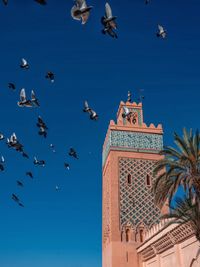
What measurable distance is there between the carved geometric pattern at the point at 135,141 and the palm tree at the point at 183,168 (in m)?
12.4

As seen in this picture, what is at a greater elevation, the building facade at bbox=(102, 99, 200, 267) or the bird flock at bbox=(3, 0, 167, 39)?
the building facade at bbox=(102, 99, 200, 267)

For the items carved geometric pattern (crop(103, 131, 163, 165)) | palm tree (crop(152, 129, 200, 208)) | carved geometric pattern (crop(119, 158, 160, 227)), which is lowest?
palm tree (crop(152, 129, 200, 208))

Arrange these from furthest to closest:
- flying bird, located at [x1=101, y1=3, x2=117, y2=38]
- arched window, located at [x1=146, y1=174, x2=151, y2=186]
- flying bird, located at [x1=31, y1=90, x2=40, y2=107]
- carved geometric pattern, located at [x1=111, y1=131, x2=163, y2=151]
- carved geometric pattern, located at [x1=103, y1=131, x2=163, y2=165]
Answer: carved geometric pattern, located at [x1=111, y1=131, x2=163, y2=151]
carved geometric pattern, located at [x1=103, y1=131, x2=163, y2=165]
arched window, located at [x1=146, y1=174, x2=151, y2=186]
flying bird, located at [x1=31, y1=90, x2=40, y2=107]
flying bird, located at [x1=101, y1=3, x2=117, y2=38]

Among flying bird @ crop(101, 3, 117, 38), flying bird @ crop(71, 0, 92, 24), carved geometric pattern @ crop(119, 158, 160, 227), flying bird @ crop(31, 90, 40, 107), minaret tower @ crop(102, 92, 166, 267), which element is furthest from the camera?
carved geometric pattern @ crop(119, 158, 160, 227)

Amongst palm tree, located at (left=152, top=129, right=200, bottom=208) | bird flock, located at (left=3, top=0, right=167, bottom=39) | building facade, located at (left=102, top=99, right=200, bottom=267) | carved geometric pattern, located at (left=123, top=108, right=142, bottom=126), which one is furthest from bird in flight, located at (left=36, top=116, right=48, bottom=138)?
carved geometric pattern, located at (left=123, top=108, right=142, bottom=126)

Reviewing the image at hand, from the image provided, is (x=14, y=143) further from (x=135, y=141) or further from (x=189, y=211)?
(x=135, y=141)

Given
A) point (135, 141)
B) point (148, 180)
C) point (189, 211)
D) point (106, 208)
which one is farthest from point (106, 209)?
point (189, 211)

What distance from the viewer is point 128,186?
26.5 metres

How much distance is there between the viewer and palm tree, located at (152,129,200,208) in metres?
14.5

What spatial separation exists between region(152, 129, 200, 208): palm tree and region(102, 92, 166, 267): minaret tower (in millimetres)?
9561

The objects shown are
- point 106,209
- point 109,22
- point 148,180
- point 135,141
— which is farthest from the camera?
point 135,141

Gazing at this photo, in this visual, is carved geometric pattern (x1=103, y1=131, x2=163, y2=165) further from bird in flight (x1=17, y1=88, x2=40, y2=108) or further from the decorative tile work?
bird in flight (x1=17, y1=88, x2=40, y2=108)

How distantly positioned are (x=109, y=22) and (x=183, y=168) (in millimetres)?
9925

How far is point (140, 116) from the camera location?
97.2 ft
